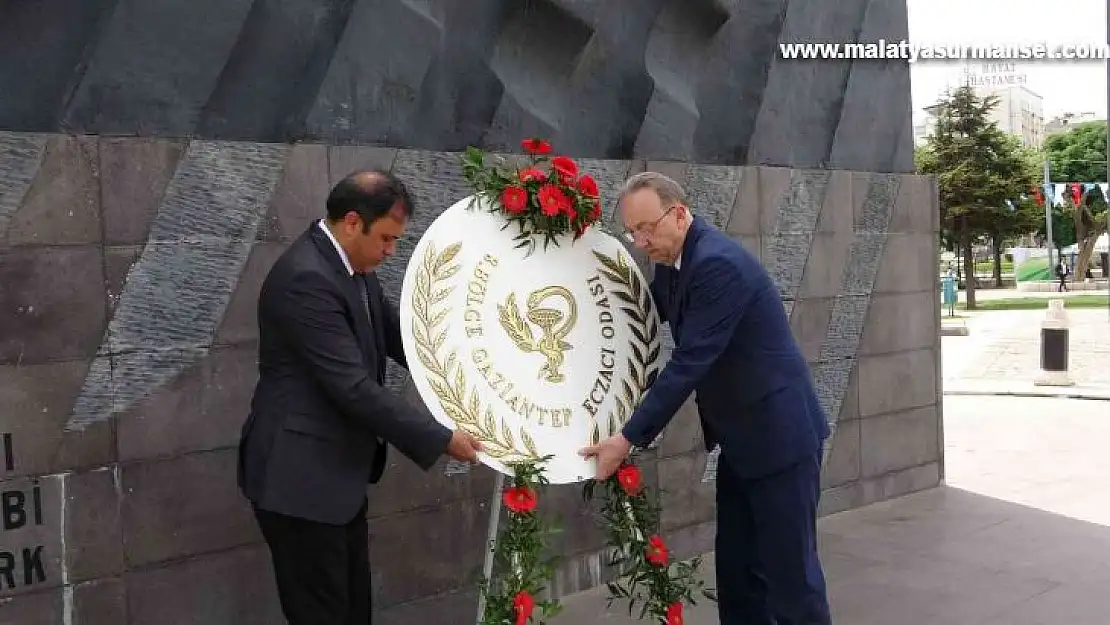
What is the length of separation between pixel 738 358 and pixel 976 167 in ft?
89.2

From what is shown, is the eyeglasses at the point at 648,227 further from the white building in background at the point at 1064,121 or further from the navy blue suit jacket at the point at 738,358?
the white building in background at the point at 1064,121

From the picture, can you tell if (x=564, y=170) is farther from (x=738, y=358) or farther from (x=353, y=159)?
(x=353, y=159)

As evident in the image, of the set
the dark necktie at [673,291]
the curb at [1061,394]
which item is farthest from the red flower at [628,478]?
the curb at [1061,394]

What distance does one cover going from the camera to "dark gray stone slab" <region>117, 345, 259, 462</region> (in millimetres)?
3109

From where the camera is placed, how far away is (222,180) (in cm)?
325

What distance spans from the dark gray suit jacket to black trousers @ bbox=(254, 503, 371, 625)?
2.2 inches

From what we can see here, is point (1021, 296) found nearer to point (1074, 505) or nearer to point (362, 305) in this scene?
point (1074, 505)

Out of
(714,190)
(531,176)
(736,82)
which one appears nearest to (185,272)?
(531,176)

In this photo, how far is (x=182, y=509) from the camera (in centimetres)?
320

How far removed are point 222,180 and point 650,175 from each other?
135cm

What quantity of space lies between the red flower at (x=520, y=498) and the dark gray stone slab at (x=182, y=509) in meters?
1.07

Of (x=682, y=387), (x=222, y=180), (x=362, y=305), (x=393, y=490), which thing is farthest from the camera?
(x=393, y=490)

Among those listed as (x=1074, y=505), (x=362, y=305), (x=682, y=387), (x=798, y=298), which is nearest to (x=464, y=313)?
(x=362, y=305)

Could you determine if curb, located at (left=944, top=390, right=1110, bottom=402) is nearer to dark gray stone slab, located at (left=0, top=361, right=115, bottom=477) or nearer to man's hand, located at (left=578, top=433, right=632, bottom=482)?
man's hand, located at (left=578, top=433, right=632, bottom=482)
